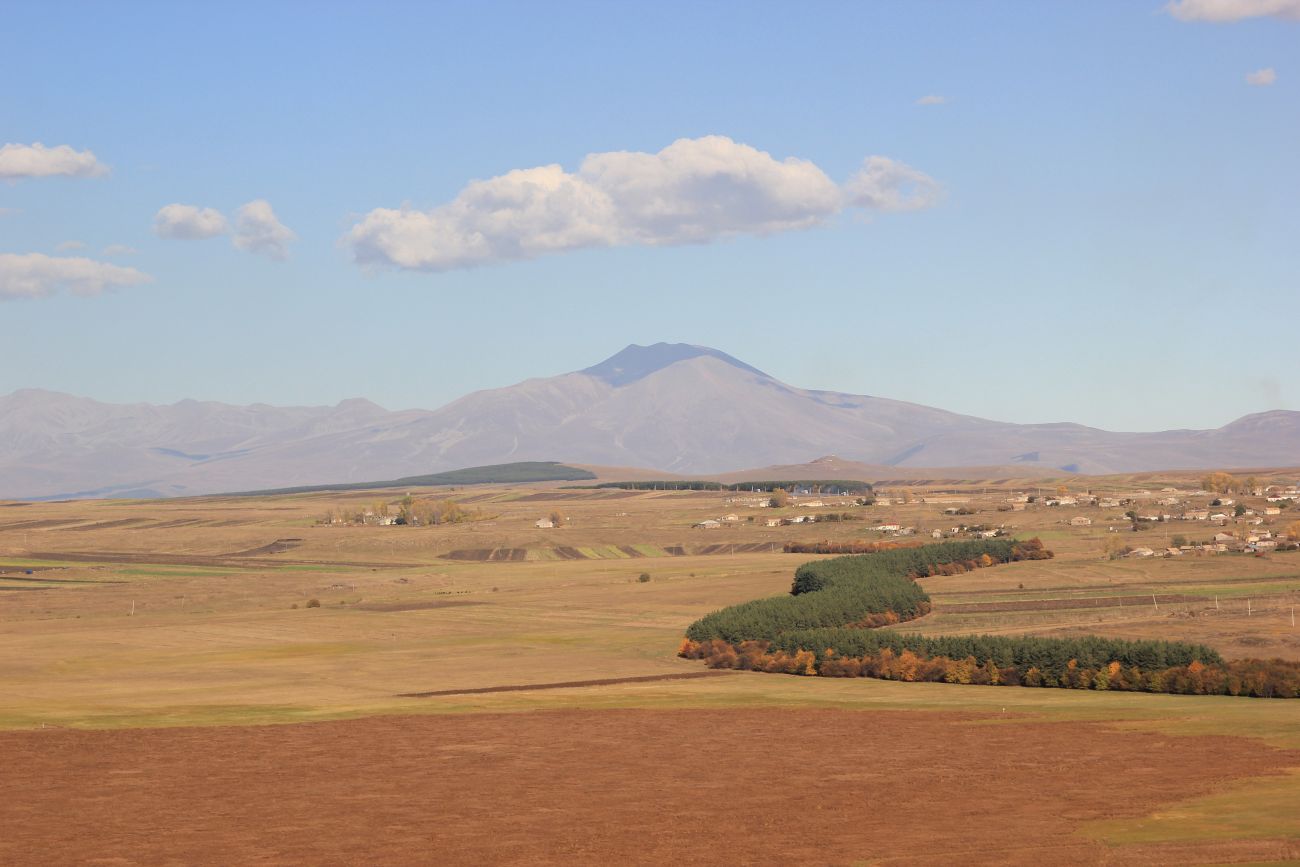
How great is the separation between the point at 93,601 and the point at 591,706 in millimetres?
86901

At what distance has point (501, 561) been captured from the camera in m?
196

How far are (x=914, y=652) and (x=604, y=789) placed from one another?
141 feet

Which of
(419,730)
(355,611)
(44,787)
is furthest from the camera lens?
(355,611)

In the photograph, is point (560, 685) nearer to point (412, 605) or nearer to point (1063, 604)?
point (1063, 604)

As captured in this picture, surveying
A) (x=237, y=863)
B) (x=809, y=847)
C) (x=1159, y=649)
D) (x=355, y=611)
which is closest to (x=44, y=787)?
(x=237, y=863)

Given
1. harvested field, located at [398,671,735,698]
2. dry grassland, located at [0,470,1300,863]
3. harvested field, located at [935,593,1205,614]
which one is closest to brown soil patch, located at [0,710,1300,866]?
dry grassland, located at [0,470,1300,863]

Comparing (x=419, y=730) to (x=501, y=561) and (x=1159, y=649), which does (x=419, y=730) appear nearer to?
(x=1159, y=649)

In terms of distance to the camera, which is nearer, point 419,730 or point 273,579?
point 419,730

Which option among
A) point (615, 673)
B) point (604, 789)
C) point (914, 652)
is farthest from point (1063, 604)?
point (604, 789)

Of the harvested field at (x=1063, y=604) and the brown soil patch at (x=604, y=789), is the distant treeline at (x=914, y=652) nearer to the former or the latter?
the harvested field at (x=1063, y=604)

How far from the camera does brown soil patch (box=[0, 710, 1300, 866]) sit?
4047 centimetres

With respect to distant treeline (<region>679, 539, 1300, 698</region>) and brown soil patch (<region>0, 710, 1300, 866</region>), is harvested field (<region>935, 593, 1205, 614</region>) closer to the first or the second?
distant treeline (<region>679, 539, 1300, 698</region>)

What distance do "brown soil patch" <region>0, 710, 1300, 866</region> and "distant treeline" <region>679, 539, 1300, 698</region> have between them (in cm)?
1495

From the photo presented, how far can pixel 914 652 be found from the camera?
89562 millimetres
